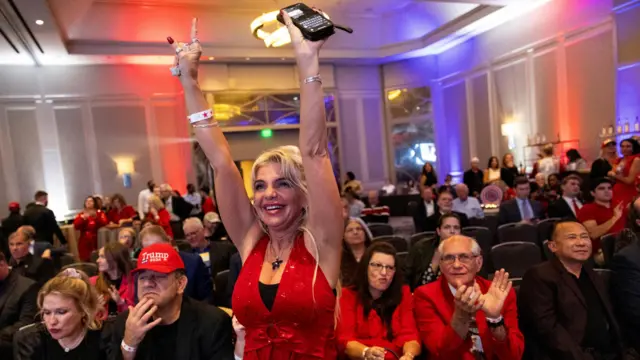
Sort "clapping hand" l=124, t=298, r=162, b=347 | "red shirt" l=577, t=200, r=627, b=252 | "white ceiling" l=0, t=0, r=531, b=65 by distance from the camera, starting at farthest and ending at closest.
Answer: "white ceiling" l=0, t=0, r=531, b=65 → "red shirt" l=577, t=200, r=627, b=252 → "clapping hand" l=124, t=298, r=162, b=347

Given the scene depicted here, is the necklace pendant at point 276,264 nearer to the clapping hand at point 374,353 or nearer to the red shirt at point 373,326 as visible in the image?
the clapping hand at point 374,353

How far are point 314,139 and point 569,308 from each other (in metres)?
2.12

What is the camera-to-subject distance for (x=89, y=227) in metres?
7.38

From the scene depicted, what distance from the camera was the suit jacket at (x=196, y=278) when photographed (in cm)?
Answer: 345

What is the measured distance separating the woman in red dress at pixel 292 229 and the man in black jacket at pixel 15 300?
2.56 metres

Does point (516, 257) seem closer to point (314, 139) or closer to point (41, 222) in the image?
point (314, 139)

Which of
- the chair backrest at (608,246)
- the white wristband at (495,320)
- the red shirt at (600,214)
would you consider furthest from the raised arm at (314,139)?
the red shirt at (600,214)

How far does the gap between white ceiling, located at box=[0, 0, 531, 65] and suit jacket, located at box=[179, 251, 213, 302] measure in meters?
6.46

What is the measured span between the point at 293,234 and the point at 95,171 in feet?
36.7

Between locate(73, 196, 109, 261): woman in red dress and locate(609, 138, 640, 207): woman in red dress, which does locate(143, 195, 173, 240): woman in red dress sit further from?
locate(609, 138, 640, 207): woman in red dress

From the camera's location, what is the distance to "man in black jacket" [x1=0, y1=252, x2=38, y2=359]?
3047mm

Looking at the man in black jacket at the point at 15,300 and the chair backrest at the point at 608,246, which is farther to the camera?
the chair backrest at the point at 608,246

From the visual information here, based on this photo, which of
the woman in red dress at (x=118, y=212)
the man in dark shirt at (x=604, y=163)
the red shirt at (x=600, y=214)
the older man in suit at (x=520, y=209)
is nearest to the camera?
the red shirt at (x=600, y=214)

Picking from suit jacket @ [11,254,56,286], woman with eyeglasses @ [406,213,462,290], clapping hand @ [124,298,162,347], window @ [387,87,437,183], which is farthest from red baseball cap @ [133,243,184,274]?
window @ [387,87,437,183]
